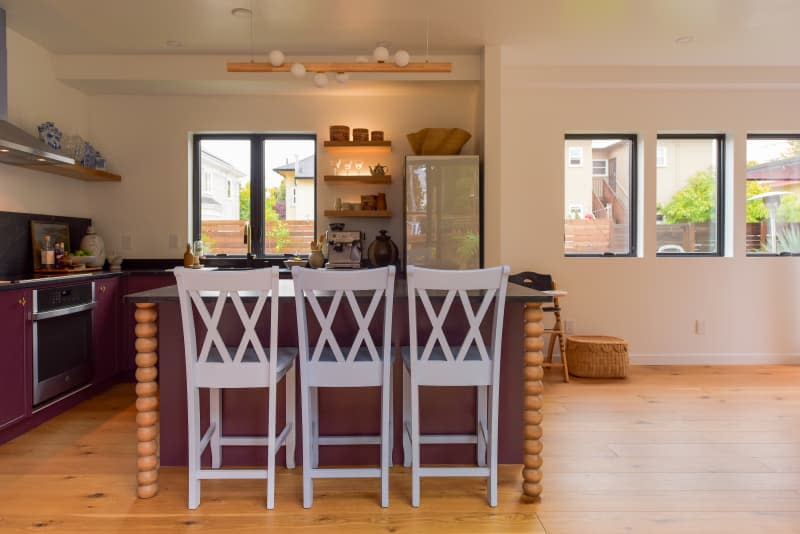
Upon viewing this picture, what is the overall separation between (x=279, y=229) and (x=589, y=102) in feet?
10.4

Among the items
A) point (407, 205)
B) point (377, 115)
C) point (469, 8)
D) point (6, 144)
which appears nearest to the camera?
point (6, 144)

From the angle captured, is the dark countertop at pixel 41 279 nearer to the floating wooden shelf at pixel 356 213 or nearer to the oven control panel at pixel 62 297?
the oven control panel at pixel 62 297

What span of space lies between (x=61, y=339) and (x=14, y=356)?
0.43m

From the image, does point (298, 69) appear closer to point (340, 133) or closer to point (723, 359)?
point (340, 133)

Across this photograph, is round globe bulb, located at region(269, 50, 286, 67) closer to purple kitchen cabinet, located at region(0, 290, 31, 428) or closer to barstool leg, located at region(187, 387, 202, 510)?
barstool leg, located at region(187, 387, 202, 510)

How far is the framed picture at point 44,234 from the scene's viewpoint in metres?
3.83

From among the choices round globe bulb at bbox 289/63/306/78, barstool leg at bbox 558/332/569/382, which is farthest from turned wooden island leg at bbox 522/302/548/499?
barstool leg at bbox 558/332/569/382

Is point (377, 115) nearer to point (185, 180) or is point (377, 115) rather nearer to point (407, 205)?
point (407, 205)

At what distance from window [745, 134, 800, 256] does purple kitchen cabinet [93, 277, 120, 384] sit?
5.76 metres

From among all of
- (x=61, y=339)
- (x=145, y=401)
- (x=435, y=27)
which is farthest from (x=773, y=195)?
(x=61, y=339)

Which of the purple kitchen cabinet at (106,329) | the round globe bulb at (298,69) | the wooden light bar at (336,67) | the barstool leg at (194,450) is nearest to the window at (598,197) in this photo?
the wooden light bar at (336,67)

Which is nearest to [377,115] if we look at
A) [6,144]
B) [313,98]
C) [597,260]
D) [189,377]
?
[313,98]

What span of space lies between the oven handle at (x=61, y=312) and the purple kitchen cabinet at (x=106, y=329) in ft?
0.44

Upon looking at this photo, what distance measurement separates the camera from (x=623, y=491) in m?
2.25
